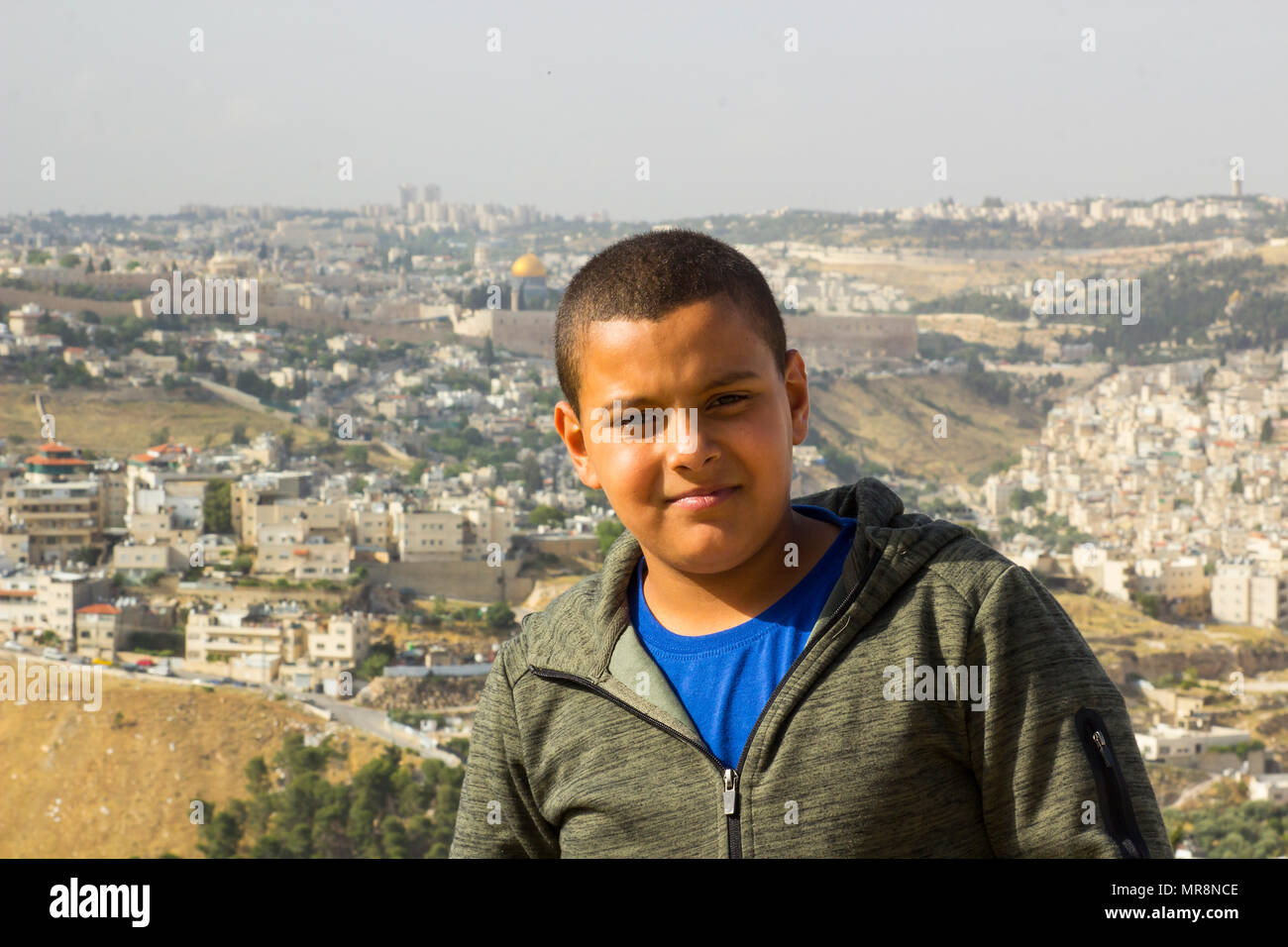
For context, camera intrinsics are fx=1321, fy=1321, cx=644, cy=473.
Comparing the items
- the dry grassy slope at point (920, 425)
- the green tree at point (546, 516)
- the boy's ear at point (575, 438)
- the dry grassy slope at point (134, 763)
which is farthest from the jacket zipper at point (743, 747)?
the dry grassy slope at point (920, 425)

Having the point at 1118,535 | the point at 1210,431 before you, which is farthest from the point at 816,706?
the point at 1210,431

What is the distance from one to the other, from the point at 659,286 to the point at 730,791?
19 centimetres

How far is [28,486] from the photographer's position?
17.9 m

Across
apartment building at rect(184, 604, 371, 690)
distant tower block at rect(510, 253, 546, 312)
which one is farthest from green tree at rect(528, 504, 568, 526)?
distant tower block at rect(510, 253, 546, 312)

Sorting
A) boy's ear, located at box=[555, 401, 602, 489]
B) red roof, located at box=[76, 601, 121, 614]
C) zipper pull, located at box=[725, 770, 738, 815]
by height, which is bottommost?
red roof, located at box=[76, 601, 121, 614]

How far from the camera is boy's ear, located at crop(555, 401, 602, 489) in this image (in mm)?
555

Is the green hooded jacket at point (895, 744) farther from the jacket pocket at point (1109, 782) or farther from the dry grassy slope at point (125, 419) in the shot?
the dry grassy slope at point (125, 419)

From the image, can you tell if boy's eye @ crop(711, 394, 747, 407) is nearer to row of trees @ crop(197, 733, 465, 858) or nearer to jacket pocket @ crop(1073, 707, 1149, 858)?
jacket pocket @ crop(1073, 707, 1149, 858)

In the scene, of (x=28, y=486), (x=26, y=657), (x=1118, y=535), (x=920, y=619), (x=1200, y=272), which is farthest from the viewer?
(x=1200, y=272)

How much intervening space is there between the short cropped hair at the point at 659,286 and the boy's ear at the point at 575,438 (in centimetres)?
3

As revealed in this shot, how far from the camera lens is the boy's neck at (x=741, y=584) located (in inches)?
20.4
